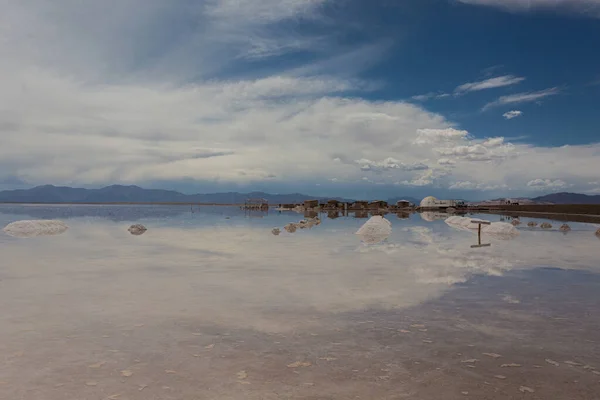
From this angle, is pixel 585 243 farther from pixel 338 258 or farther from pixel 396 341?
pixel 396 341

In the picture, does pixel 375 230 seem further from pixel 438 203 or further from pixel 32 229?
pixel 438 203

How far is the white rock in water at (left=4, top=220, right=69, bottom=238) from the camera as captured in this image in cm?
3179

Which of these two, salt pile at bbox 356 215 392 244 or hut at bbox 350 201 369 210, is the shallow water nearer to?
salt pile at bbox 356 215 392 244

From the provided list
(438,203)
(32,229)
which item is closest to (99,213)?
(32,229)

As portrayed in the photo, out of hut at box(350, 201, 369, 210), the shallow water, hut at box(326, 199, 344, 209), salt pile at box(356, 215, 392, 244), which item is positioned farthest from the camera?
hut at box(350, 201, 369, 210)

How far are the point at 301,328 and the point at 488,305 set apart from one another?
493 centimetres

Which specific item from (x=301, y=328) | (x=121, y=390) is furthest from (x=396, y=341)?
(x=121, y=390)

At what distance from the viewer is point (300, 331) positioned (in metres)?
8.11

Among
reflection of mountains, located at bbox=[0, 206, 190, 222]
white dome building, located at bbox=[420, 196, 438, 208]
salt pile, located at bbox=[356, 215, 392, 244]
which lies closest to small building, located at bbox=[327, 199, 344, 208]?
white dome building, located at bbox=[420, 196, 438, 208]

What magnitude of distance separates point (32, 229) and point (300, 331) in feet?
107

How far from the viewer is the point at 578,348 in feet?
23.5

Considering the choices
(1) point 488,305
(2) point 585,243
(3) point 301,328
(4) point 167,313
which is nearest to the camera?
(3) point 301,328

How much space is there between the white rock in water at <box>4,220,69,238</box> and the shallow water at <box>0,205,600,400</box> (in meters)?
17.8

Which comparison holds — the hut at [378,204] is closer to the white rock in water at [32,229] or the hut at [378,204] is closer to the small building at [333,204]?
the small building at [333,204]
